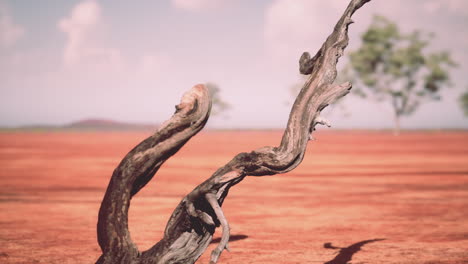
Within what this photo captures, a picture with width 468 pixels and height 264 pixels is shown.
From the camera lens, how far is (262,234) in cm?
1038

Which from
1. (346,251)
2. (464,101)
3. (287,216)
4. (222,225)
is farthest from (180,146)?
(464,101)

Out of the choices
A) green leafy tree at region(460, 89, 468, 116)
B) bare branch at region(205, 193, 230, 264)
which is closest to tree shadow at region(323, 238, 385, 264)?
bare branch at region(205, 193, 230, 264)

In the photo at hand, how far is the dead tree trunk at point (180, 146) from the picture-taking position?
16.2 ft

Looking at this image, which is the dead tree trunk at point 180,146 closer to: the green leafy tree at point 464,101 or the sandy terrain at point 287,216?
the sandy terrain at point 287,216

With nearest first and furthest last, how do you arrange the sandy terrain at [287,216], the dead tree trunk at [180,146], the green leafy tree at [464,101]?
→ the dead tree trunk at [180,146] → the sandy terrain at [287,216] → the green leafy tree at [464,101]

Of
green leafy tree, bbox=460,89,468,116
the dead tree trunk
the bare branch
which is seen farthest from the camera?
green leafy tree, bbox=460,89,468,116

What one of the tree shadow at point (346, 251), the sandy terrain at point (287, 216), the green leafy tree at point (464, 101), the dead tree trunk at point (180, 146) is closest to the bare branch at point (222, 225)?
the dead tree trunk at point (180, 146)

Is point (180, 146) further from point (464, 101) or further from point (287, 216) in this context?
point (464, 101)

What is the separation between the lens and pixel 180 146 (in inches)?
199

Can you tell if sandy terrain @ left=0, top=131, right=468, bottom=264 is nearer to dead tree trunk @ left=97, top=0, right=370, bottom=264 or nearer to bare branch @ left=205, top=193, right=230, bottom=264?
dead tree trunk @ left=97, top=0, right=370, bottom=264

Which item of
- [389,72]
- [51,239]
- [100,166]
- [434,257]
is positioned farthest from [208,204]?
[389,72]

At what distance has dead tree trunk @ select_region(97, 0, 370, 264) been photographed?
4945mm

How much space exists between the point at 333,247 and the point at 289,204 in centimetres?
521

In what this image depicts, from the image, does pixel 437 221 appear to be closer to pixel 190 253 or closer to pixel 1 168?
pixel 190 253
